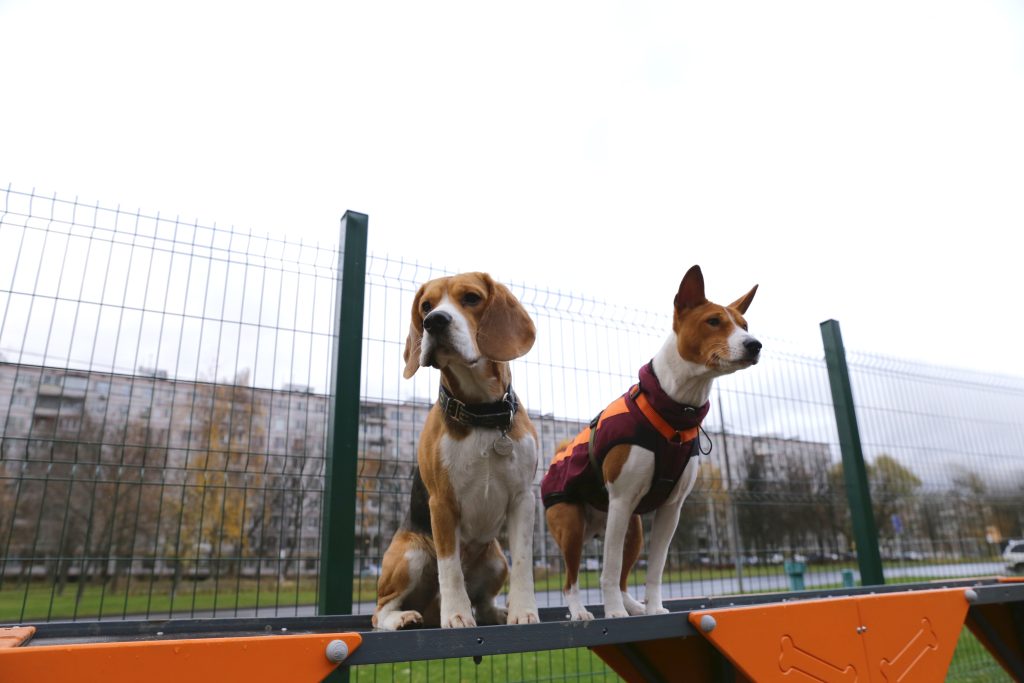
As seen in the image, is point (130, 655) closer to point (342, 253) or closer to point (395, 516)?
point (342, 253)

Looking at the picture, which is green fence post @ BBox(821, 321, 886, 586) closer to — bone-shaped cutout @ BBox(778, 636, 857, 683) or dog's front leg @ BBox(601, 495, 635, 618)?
bone-shaped cutout @ BBox(778, 636, 857, 683)

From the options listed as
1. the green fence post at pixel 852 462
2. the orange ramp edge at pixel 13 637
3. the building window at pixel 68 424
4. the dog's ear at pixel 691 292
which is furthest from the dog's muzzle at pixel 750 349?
the green fence post at pixel 852 462

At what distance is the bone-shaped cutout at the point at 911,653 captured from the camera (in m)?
2.49

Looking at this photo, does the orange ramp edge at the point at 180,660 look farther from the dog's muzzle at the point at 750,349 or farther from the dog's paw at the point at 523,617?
the dog's muzzle at the point at 750,349

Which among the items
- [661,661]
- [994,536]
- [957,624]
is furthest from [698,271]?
[994,536]

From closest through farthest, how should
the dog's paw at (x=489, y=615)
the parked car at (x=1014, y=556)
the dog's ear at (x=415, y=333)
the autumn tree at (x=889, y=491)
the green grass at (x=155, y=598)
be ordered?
the dog's ear at (x=415, y=333), the dog's paw at (x=489, y=615), the green grass at (x=155, y=598), the autumn tree at (x=889, y=491), the parked car at (x=1014, y=556)

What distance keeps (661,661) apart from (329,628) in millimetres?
1375

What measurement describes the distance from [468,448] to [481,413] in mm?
130

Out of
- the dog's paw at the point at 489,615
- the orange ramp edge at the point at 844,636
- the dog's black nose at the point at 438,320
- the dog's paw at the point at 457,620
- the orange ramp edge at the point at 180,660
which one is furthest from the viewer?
the dog's paw at the point at 489,615

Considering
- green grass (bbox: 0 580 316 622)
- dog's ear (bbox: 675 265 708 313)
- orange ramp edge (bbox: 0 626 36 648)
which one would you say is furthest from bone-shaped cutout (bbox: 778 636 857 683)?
green grass (bbox: 0 580 316 622)

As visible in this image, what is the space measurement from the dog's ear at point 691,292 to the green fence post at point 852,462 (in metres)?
4.42

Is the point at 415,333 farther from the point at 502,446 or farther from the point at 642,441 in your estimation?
the point at 642,441

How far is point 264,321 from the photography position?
13.3 ft

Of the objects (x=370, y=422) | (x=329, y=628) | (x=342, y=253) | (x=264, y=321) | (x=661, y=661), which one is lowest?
(x=661, y=661)
